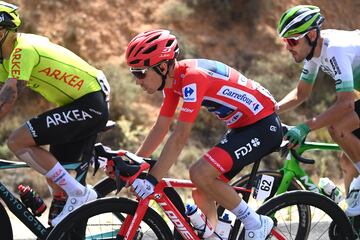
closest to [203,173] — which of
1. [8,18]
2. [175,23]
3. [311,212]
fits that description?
[311,212]

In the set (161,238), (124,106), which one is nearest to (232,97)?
(161,238)

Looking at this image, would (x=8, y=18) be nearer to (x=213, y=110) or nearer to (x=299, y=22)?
(x=213, y=110)

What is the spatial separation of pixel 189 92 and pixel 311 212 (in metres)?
1.68

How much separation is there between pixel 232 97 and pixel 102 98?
1.16 m

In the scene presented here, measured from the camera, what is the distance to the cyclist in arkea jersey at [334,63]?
5.50 metres

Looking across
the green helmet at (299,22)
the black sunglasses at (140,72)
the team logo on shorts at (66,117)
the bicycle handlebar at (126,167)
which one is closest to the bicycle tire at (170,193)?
the bicycle handlebar at (126,167)

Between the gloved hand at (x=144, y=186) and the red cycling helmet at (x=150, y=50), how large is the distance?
785 mm

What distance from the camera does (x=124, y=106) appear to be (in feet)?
47.8

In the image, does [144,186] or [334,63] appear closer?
[144,186]

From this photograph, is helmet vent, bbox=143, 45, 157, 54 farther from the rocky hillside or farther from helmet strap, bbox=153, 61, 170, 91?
the rocky hillside

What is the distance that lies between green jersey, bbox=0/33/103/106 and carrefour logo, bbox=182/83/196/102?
1088 millimetres

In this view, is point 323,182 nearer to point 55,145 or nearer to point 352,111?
point 352,111

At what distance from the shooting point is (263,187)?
5426 millimetres

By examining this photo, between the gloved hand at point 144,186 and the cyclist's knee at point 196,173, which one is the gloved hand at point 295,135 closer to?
the cyclist's knee at point 196,173
